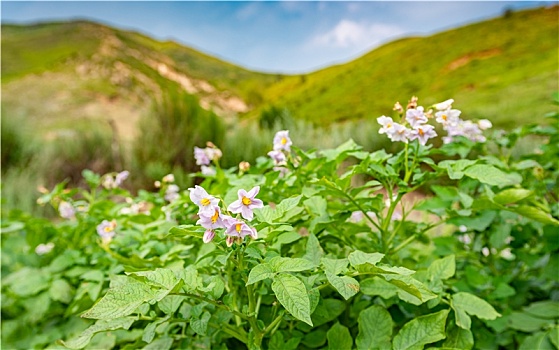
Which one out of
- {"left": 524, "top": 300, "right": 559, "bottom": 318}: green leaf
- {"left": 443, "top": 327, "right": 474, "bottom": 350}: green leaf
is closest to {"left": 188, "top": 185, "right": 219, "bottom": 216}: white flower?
{"left": 443, "top": 327, "right": 474, "bottom": 350}: green leaf

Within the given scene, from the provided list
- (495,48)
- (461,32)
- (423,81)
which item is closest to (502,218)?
(423,81)

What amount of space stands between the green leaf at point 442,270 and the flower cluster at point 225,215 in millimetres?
509

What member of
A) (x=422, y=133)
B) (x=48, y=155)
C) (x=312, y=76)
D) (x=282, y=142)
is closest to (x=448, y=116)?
(x=422, y=133)

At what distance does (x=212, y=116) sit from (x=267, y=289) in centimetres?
424

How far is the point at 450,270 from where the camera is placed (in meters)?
0.96

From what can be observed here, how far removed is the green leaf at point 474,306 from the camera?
891 millimetres

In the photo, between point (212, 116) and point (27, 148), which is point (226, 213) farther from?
point (27, 148)

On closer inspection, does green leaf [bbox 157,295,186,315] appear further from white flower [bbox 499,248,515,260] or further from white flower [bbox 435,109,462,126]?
white flower [bbox 499,248,515,260]

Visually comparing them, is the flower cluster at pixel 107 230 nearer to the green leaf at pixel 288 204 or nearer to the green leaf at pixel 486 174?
the green leaf at pixel 288 204

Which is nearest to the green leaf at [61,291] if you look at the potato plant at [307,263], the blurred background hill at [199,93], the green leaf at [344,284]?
the potato plant at [307,263]

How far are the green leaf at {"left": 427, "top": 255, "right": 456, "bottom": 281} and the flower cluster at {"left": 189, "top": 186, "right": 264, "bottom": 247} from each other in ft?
1.67

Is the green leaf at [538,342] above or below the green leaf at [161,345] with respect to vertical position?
below

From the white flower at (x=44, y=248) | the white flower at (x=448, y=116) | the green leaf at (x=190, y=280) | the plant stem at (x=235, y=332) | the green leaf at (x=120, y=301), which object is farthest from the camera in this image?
the white flower at (x=44, y=248)

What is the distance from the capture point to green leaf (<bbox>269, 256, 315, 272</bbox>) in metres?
0.65
